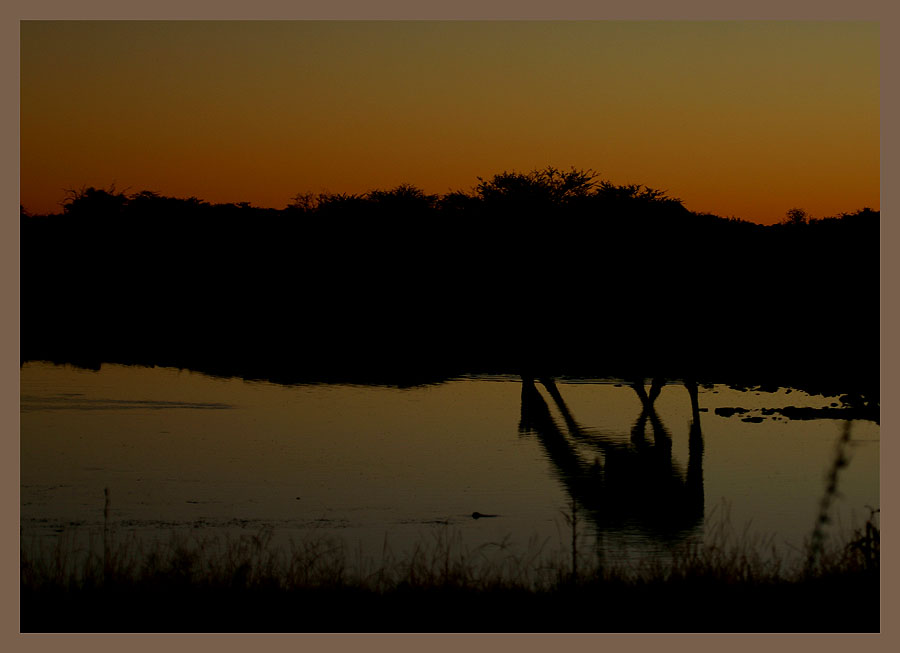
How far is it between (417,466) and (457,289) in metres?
27.3

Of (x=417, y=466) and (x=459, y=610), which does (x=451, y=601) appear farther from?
(x=417, y=466)

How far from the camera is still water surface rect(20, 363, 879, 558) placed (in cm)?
1681

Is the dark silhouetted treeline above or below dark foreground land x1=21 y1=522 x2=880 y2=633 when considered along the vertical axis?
above

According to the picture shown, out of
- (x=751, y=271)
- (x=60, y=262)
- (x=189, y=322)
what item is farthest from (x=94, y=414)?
(x=60, y=262)

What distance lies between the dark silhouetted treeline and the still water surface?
Answer: 114 inches

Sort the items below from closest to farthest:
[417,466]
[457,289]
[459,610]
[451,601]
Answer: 1. [459,610]
2. [451,601]
3. [417,466]
4. [457,289]

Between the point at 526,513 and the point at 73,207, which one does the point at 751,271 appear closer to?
the point at 526,513

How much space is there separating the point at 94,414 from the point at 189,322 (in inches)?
1298

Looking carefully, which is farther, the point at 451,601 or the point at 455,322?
the point at 455,322

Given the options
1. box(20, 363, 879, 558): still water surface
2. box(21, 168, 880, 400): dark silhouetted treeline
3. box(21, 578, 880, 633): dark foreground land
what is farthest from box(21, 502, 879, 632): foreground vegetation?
box(21, 168, 880, 400): dark silhouetted treeline

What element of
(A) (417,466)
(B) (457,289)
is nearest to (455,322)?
(B) (457,289)

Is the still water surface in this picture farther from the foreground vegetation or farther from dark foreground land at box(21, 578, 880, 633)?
dark foreground land at box(21, 578, 880, 633)

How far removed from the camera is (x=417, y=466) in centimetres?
2220

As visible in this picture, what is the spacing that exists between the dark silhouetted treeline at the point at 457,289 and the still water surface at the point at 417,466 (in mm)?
2888
